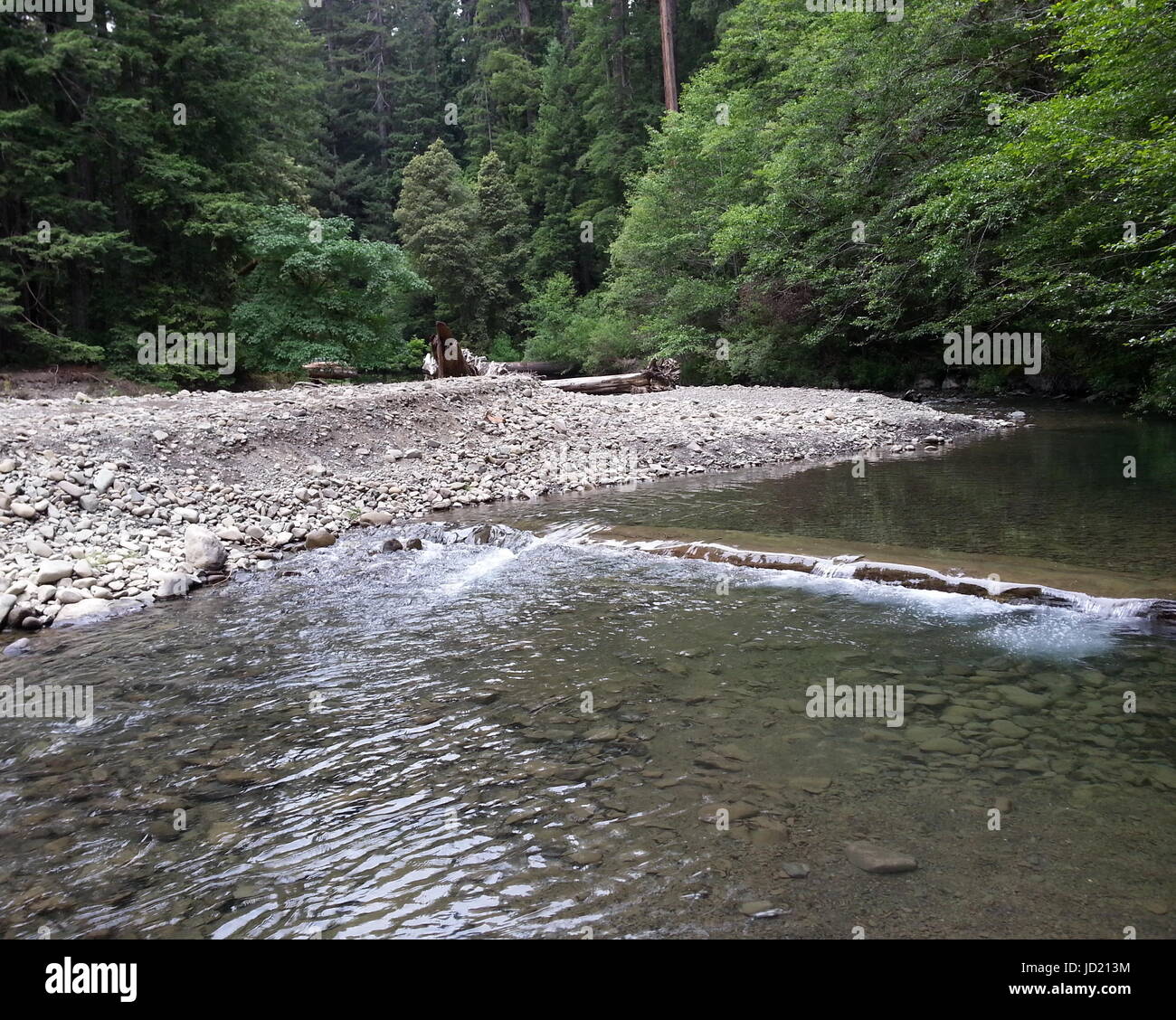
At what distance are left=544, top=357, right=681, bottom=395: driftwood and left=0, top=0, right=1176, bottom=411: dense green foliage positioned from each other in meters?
2.21

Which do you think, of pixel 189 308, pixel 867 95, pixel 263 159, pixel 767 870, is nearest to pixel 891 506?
pixel 767 870

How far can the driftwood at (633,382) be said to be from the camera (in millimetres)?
18453

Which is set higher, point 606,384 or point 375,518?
point 606,384

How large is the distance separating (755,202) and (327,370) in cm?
1385

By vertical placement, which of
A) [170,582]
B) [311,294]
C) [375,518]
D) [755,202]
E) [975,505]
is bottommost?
[170,582]

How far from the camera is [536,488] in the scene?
10.6 metres

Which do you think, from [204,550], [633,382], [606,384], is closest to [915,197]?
[633,382]

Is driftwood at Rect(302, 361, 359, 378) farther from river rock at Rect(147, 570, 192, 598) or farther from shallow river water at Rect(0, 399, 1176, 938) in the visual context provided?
shallow river water at Rect(0, 399, 1176, 938)

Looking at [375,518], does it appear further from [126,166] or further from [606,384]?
[126,166]

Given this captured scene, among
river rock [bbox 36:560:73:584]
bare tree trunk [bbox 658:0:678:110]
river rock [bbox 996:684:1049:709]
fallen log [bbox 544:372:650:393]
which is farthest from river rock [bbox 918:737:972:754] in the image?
bare tree trunk [bbox 658:0:678:110]

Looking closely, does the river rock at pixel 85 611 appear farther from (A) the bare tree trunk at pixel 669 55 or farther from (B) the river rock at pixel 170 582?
(A) the bare tree trunk at pixel 669 55

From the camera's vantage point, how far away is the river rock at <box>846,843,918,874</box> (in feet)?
8.59

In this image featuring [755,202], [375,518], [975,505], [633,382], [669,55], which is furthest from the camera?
[669,55]

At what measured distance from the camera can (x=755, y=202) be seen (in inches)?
885
